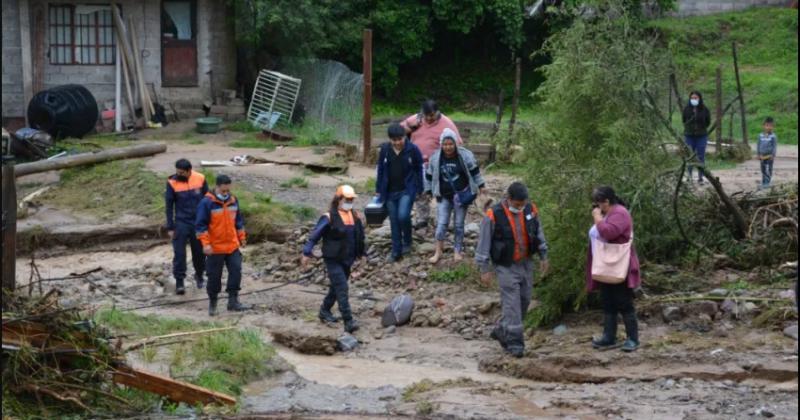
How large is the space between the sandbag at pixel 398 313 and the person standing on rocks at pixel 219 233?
1754 mm

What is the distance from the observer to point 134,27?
28047 mm

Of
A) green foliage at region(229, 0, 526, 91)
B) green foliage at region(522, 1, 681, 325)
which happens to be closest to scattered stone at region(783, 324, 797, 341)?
green foliage at region(522, 1, 681, 325)

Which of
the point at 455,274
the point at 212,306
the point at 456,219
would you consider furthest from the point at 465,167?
the point at 212,306

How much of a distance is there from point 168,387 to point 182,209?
17.3ft

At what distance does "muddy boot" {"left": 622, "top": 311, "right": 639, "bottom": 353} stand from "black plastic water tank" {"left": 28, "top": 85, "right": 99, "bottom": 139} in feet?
54.3

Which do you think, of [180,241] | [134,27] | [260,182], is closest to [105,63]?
[134,27]

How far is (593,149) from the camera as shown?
13711 mm

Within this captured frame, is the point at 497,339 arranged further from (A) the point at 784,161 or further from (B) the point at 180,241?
(A) the point at 784,161

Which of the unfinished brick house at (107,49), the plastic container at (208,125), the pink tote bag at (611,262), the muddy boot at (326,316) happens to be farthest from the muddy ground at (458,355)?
the unfinished brick house at (107,49)

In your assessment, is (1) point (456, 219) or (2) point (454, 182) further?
(1) point (456, 219)

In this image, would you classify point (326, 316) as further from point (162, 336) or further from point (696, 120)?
point (696, 120)

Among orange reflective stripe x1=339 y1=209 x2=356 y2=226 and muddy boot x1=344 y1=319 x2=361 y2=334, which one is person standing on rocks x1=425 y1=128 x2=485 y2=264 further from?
muddy boot x1=344 y1=319 x2=361 y2=334

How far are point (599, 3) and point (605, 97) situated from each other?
1.16 meters

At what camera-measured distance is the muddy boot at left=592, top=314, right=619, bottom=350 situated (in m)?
12.2
